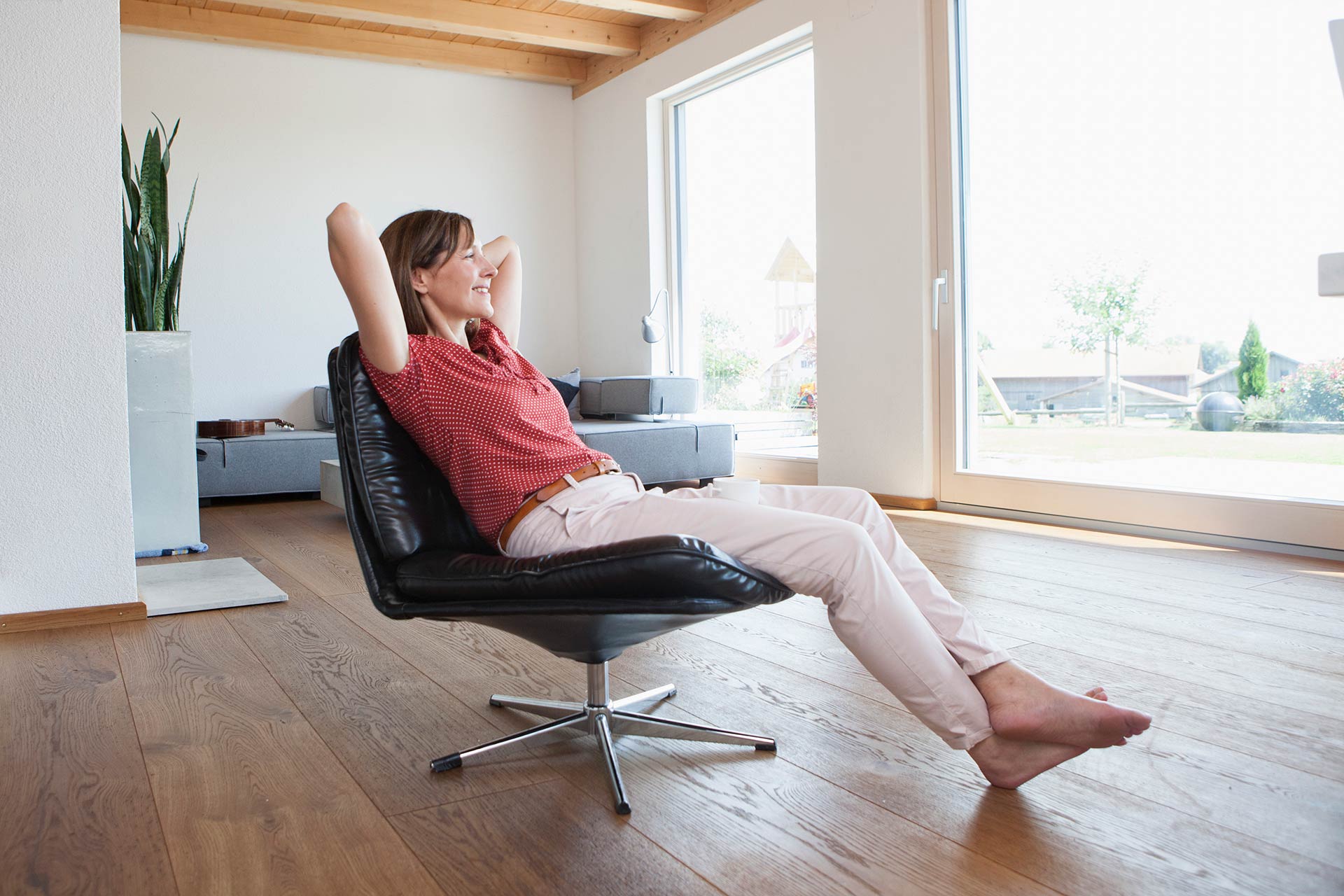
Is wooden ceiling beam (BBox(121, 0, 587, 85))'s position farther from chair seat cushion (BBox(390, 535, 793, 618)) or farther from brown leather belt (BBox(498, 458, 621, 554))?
chair seat cushion (BBox(390, 535, 793, 618))

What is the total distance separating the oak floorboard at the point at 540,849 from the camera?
1.30 m

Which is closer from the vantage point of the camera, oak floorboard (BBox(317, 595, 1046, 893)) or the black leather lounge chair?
oak floorboard (BBox(317, 595, 1046, 893))

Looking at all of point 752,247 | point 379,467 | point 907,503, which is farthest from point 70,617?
point 752,247

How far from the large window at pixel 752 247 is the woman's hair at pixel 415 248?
3.71 meters

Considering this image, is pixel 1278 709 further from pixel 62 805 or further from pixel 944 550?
pixel 62 805

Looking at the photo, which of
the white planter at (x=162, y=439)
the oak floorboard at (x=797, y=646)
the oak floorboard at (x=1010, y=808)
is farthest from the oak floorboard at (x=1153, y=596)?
the white planter at (x=162, y=439)

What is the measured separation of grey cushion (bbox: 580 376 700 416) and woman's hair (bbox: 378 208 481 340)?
3.94 meters

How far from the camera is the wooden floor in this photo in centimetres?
134

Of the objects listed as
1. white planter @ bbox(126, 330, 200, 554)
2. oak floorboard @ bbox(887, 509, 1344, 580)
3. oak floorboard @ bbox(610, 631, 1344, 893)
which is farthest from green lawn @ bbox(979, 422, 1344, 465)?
white planter @ bbox(126, 330, 200, 554)

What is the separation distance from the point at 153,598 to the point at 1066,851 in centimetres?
264

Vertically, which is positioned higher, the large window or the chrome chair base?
the large window

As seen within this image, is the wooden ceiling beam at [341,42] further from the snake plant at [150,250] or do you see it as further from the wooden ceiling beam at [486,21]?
the snake plant at [150,250]

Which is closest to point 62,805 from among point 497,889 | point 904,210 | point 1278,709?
point 497,889

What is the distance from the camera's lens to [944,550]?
3594mm
